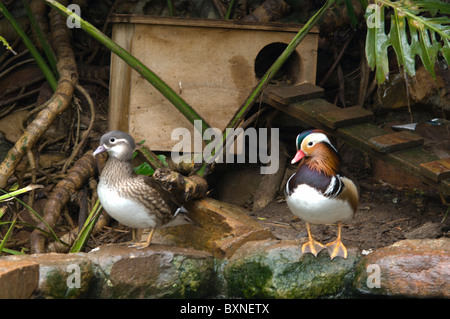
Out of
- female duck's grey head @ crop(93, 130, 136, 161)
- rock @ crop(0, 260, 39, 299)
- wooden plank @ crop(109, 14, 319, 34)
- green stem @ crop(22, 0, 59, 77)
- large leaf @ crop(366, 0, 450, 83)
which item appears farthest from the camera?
green stem @ crop(22, 0, 59, 77)

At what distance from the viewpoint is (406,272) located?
323cm

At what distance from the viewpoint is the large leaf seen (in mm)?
3922

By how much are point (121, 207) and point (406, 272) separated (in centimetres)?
155

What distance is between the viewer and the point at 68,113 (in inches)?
233

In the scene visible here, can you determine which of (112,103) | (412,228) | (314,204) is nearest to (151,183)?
(314,204)

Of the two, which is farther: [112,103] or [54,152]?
[54,152]

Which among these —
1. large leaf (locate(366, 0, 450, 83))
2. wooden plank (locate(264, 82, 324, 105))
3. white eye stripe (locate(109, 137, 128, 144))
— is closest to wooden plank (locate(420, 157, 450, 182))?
large leaf (locate(366, 0, 450, 83))

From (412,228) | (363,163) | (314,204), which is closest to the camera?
(314,204)

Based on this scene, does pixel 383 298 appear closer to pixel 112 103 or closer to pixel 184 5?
pixel 112 103

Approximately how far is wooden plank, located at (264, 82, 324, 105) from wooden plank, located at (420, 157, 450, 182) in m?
1.14

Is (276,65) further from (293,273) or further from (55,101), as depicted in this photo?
Answer: (55,101)

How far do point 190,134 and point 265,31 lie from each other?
1.01m
